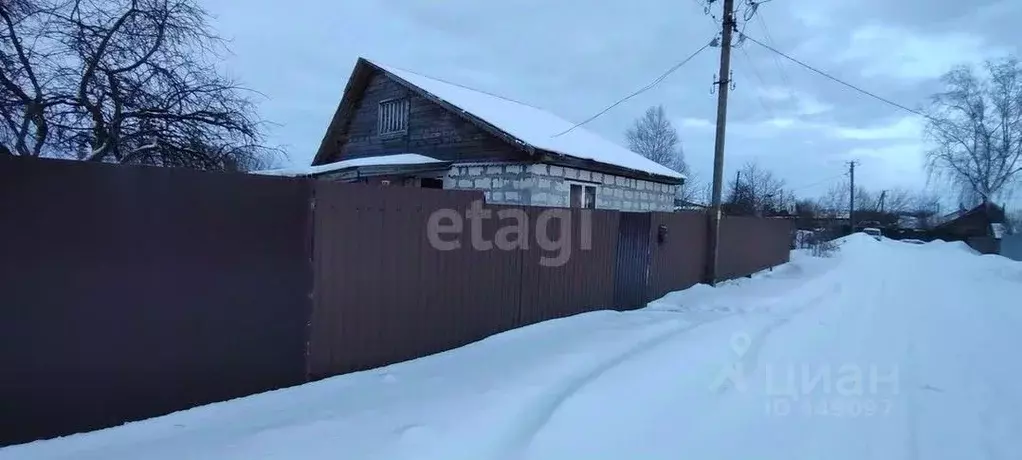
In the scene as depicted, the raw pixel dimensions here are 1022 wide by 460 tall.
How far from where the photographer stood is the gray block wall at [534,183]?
39.9ft

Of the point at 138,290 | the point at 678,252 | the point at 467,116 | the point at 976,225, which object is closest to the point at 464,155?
the point at 467,116

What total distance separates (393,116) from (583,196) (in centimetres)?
595

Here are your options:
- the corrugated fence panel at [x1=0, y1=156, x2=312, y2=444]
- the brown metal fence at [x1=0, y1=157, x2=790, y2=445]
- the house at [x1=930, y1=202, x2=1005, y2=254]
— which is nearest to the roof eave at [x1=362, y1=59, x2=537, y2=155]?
the brown metal fence at [x1=0, y1=157, x2=790, y2=445]

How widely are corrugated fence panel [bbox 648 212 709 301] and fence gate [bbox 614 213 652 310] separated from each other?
28cm

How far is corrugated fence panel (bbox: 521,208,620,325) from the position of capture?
7.16m

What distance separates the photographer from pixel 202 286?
3.80 metres

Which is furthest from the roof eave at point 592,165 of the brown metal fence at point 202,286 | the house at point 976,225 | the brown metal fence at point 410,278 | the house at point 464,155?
the house at point 976,225

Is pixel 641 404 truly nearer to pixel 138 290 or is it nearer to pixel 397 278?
pixel 397 278

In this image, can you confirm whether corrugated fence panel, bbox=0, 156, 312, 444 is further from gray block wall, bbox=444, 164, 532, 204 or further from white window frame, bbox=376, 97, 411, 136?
white window frame, bbox=376, 97, 411, 136

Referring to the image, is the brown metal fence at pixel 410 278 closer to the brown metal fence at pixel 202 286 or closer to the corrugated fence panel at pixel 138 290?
the brown metal fence at pixel 202 286

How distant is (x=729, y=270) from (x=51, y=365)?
44.8 feet

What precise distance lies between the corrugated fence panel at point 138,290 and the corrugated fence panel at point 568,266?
339 centimetres

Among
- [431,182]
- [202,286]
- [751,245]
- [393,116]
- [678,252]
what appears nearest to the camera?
[202,286]

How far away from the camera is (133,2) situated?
6211 millimetres
